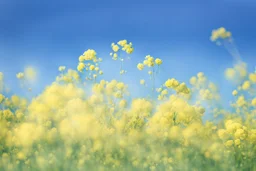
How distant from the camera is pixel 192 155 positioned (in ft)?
16.2

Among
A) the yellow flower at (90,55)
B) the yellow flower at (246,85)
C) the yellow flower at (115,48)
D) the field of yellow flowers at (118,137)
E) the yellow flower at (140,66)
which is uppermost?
the yellow flower at (115,48)

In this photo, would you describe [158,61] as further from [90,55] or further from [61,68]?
[61,68]

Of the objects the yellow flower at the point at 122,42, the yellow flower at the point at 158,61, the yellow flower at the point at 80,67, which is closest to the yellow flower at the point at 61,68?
the yellow flower at the point at 80,67

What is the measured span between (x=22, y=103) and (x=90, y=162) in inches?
101

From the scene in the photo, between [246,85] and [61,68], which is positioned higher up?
[61,68]

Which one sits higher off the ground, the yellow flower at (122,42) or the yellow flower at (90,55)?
the yellow flower at (122,42)

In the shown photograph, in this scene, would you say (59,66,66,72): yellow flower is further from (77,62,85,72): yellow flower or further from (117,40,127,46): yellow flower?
(117,40,127,46): yellow flower

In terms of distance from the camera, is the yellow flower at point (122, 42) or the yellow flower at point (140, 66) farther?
the yellow flower at point (122, 42)

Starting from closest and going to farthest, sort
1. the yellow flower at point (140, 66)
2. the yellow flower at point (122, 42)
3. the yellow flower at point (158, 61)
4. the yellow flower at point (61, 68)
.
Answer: the yellow flower at point (158, 61)
the yellow flower at point (140, 66)
the yellow flower at point (122, 42)
the yellow flower at point (61, 68)

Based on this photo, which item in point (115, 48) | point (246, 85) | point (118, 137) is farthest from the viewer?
point (246, 85)

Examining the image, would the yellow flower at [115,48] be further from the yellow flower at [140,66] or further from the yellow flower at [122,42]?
the yellow flower at [140,66]

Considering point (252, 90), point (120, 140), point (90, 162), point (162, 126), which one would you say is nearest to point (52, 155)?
point (90, 162)

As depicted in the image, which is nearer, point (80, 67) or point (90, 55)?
point (80, 67)

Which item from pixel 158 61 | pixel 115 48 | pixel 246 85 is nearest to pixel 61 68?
pixel 115 48
